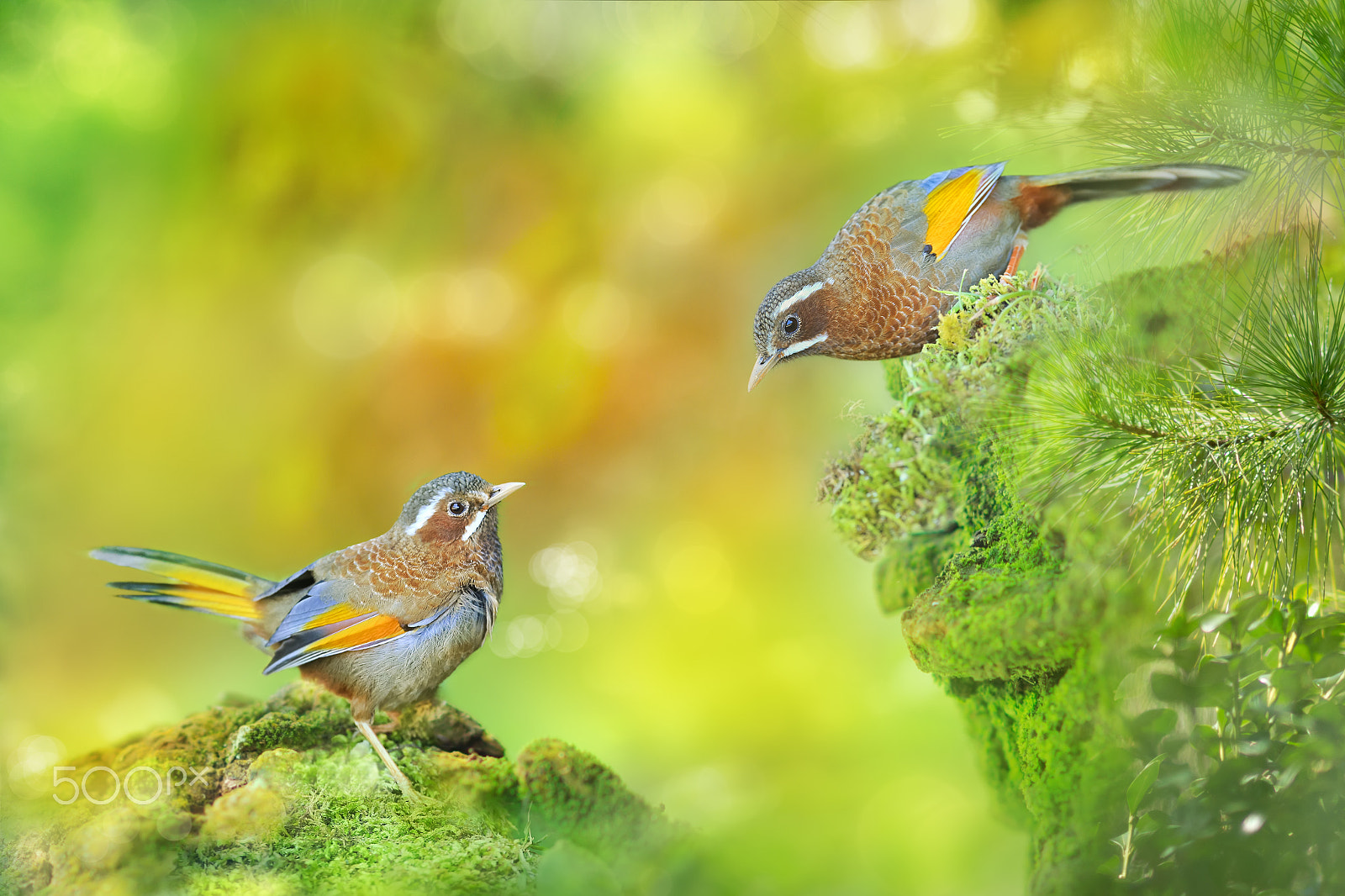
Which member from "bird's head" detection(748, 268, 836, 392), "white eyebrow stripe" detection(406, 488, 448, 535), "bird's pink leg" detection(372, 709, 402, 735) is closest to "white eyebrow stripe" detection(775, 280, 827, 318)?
"bird's head" detection(748, 268, 836, 392)

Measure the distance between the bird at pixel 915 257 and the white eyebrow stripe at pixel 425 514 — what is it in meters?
0.58

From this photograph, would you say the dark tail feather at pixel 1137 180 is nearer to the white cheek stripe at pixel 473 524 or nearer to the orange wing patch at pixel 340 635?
the white cheek stripe at pixel 473 524

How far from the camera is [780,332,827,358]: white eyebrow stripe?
153 centimetres

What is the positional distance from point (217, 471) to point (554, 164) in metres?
0.99

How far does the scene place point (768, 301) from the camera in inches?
61.4

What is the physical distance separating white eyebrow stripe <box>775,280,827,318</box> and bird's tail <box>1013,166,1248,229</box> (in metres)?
0.37

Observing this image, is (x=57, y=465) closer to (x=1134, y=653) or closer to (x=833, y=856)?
(x=833, y=856)

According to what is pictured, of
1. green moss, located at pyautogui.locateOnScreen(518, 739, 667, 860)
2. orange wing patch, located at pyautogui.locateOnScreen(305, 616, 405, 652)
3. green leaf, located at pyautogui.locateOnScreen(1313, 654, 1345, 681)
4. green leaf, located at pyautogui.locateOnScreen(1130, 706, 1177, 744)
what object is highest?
orange wing patch, located at pyautogui.locateOnScreen(305, 616, 405, 652)

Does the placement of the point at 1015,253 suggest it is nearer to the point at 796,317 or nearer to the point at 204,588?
the point at 796,317

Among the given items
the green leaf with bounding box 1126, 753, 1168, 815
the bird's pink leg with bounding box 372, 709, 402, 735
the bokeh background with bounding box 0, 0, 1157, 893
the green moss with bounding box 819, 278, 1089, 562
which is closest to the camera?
the green leaf with bounding box 1126, 753, 1168, 815

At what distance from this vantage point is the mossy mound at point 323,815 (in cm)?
Answer: 146

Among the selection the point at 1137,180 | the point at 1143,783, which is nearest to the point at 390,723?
the point at 1143,783

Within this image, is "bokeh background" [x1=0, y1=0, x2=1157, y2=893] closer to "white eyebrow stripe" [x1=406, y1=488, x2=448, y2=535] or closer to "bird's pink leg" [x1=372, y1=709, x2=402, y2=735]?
"bird's pink leg" [x1=372, y1=709, x2=402, y2=735]

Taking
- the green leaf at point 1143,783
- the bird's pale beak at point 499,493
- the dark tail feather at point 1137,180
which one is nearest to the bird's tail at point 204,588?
the bird's pale beak at point 499,493
